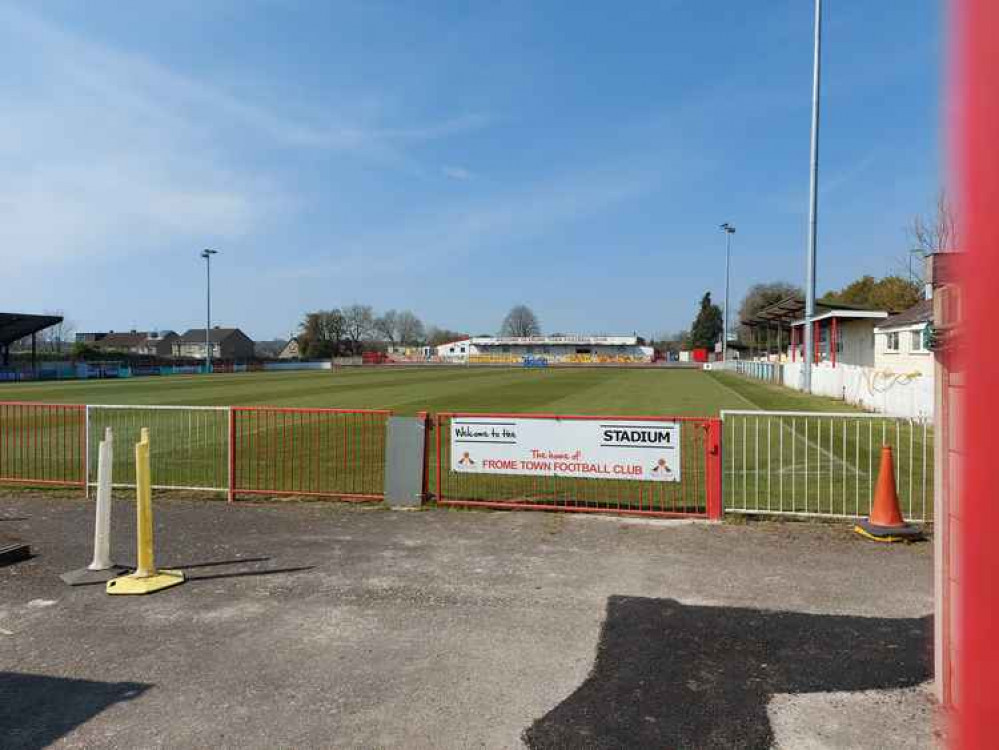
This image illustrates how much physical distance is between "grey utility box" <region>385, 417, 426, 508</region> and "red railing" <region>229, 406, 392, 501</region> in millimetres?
327

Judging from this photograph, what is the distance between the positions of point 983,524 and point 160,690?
195 inches

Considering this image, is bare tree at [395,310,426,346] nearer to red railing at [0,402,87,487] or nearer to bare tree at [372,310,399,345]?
bare tree at [372,310,399,345]

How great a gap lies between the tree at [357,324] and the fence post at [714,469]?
411 feet

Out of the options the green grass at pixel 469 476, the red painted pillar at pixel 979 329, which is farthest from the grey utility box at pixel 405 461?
the red painted pillar at pixel 979 329

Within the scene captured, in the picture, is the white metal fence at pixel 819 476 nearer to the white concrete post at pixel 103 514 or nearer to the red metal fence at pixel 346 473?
the red metal fence at pixel 346 473

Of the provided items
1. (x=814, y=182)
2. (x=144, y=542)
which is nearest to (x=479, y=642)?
(x=144, y=542)

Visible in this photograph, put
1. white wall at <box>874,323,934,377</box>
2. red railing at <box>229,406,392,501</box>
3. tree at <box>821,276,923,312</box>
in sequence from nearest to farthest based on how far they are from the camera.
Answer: red railing at <box>229,406,392,501</box>
white wall at <box>874,323,934,377</box>
tree at <box>821,276,923,312</box>

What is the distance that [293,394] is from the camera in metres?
32.7

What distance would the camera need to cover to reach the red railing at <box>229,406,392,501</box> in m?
10.1

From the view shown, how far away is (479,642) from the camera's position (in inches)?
202

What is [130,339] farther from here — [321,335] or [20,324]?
[20,324]

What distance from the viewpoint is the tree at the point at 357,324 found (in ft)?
438

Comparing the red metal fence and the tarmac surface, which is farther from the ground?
the red metal fence

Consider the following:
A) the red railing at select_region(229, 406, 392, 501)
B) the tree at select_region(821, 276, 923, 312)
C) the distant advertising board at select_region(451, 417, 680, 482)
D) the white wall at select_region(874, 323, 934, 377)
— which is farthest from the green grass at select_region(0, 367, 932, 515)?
the tree at select_region(821, 276, 923, 312)
